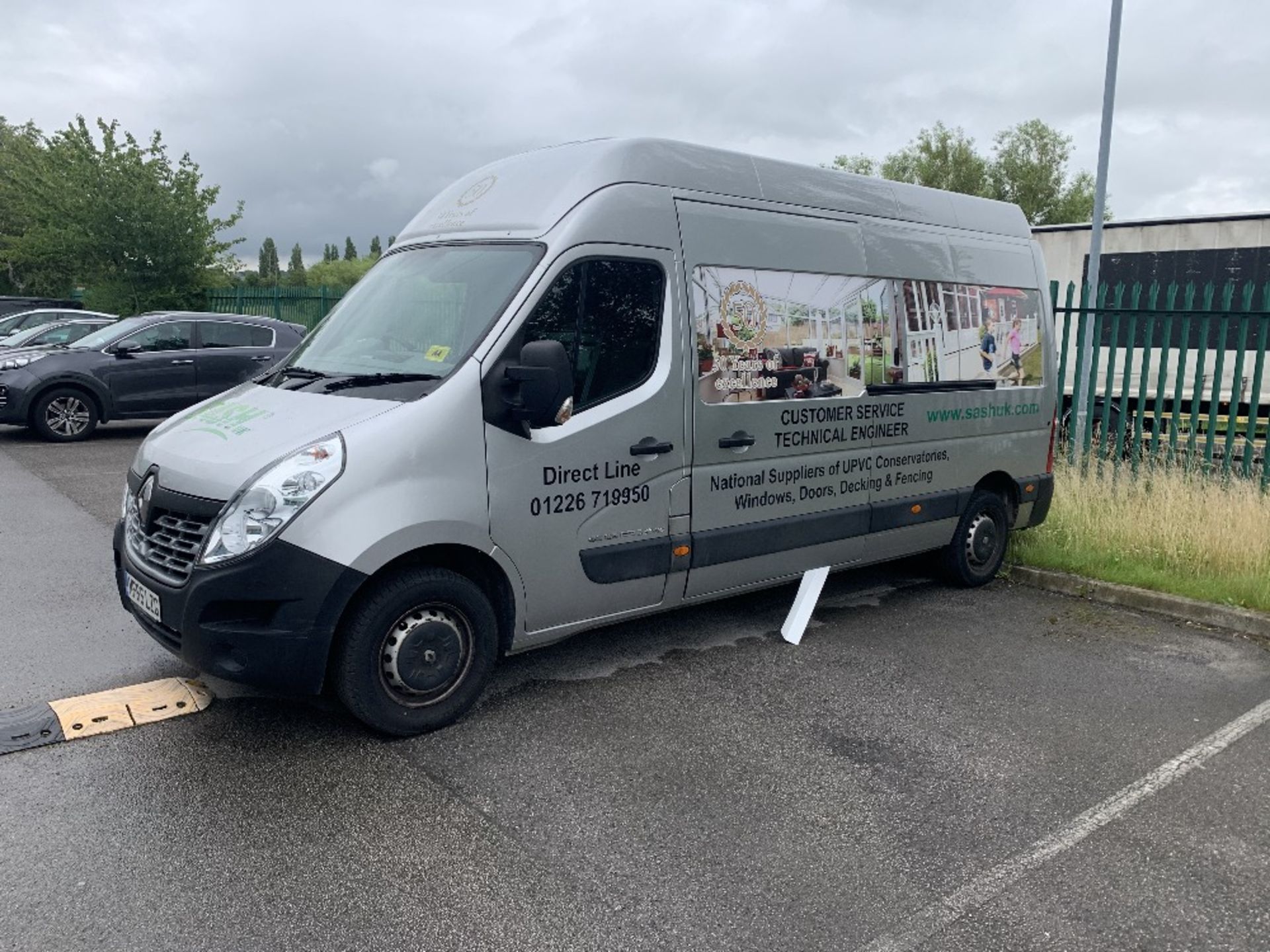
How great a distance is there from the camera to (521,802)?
3646mm

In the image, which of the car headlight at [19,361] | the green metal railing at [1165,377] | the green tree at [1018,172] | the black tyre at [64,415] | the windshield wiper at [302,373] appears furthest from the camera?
the green tree at [1018,172]

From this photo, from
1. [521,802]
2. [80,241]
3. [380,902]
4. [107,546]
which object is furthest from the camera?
[80,241]

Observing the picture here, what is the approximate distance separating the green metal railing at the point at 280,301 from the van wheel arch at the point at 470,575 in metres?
17.2

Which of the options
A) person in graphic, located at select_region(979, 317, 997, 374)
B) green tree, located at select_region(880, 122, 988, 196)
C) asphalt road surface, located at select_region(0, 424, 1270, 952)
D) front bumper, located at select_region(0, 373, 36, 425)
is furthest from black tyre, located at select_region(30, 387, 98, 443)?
green tree, located at select_region(880, 122, 988, 196)

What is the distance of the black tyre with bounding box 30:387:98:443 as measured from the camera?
40.1 ft

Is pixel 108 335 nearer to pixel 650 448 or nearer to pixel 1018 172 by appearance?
pixel 650 448

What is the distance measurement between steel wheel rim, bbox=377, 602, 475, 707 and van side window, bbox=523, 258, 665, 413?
109 cm

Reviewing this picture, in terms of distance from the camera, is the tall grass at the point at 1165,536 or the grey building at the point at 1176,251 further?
the grey building at the point at 1176,251

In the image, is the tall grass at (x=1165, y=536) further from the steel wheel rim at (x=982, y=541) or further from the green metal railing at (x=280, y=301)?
the green metal railing at (x=280, y=301)

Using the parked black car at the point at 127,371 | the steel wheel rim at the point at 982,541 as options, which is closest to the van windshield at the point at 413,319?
the steel wheel rim at the point at 982,541

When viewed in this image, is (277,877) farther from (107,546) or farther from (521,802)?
(107,546)

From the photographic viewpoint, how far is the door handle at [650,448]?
4586 mm

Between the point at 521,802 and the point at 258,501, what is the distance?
1.49 metres

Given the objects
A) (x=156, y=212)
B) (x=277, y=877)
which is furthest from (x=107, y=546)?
(x=156, y=212)
